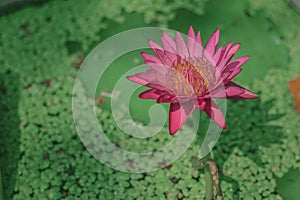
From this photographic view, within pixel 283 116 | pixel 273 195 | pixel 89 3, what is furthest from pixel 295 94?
pixel 89 3

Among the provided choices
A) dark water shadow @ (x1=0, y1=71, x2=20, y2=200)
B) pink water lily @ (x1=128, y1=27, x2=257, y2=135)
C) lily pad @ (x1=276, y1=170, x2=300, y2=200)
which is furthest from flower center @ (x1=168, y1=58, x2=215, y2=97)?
dark water shadow @ (x1=0, y1=71, x2=20, y2=200)

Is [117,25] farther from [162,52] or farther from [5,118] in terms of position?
[162,52]

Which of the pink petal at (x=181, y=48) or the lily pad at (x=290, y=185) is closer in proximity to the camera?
the pink petal at (x=181, y=48)

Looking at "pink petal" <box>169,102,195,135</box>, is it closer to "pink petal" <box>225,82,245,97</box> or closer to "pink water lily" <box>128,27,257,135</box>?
"pink water lily" <box>128,27,257,135</box>

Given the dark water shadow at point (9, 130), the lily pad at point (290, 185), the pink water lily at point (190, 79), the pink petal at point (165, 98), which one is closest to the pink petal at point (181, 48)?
the pink water lily at point (190, 79)

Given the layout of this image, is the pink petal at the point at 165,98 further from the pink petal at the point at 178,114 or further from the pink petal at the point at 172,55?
the pink petal at the point at 172,55

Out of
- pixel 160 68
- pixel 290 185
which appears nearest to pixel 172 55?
pixel 160 68

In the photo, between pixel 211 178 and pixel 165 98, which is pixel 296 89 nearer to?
pixel 211 178
